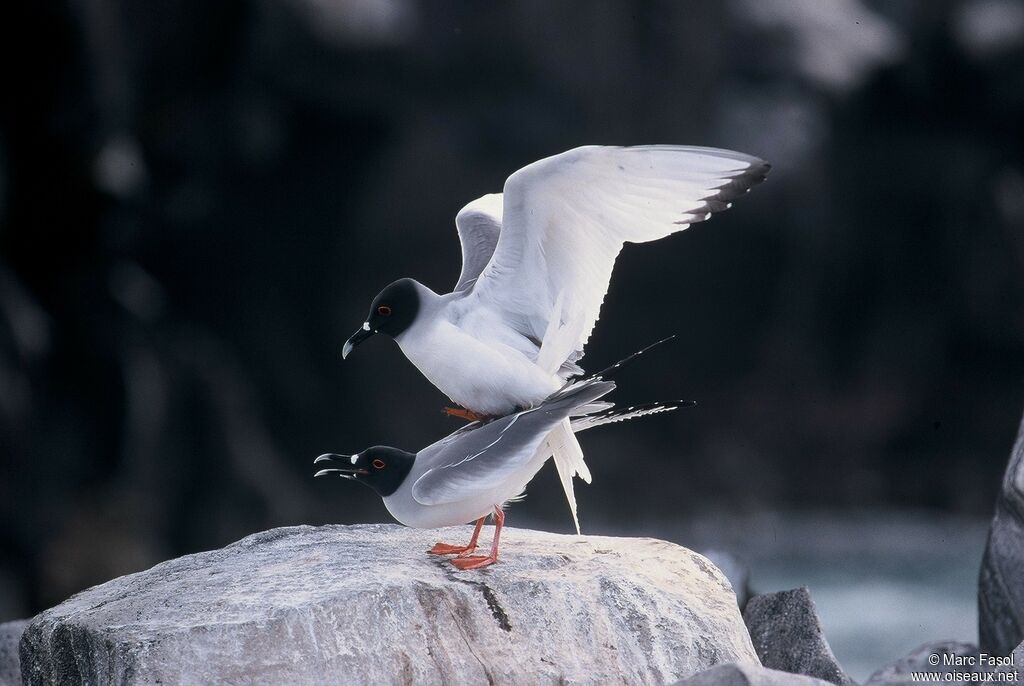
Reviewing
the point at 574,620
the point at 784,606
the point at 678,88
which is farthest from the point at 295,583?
the point at 678,88

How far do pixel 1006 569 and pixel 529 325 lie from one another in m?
1.86

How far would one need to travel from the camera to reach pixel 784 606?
4.22 meters

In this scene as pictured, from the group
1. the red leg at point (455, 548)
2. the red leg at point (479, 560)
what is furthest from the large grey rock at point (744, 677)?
the red leg at point (455, 548)

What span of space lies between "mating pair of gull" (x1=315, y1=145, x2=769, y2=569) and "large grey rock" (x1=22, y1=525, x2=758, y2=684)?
0.21 m

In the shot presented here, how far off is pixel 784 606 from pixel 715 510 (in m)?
7.12

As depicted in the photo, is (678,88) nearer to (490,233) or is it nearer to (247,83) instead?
(247,83)

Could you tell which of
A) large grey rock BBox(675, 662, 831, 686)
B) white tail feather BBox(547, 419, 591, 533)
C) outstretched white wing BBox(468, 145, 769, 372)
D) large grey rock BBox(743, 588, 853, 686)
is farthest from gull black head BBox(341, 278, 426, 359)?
large grey rock BBox(743, 588, 853, 686)

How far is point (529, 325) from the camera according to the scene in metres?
A: 3.97

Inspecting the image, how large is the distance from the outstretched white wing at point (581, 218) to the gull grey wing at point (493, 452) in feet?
1.11

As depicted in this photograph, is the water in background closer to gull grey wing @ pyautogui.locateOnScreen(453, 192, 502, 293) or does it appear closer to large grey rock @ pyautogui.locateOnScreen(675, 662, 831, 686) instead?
gull grey wing @ pyautogui.locateOnScreen(453, 192, 502, 293)

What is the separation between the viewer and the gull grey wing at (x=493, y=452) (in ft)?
11.3

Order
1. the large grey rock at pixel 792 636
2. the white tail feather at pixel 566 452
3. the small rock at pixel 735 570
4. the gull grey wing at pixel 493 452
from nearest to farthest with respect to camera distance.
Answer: the gull grey wing at pixel 493 452
the white tail feather at pixel 566 452
the large grey rock at pixel 792 636
the small rock at pixel 735 570

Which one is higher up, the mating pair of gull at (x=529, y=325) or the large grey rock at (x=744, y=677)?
the mating pair of gull at (x=529, y=325)

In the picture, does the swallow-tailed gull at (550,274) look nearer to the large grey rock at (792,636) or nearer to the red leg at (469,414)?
the red leg at (469,414)
